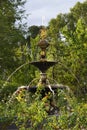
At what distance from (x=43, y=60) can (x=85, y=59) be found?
52.4ft

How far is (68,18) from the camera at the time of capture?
49812mm

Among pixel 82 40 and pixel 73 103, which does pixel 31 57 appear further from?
pixel 73 103

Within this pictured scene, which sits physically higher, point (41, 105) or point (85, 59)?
point (41, 105)

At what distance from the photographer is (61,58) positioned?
115ft

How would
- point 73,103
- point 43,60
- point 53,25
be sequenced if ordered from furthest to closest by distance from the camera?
point 53,25 → point 43,60 → point 73,103

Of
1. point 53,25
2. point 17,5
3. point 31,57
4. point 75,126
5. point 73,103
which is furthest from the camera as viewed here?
point 53,25

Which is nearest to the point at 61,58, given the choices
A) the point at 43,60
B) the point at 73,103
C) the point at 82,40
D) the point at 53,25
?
the point at 82,40

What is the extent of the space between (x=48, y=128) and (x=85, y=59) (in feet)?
80.0

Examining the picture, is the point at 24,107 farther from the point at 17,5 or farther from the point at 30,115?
the point at 17,5

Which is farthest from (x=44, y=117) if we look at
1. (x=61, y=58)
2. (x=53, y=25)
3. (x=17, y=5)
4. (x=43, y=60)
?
(x=53, y=25)

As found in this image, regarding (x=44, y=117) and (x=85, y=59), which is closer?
(x=44, y=117)

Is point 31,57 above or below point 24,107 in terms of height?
below

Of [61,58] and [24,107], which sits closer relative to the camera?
[24,107]

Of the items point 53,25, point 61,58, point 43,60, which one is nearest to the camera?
point 43,60
